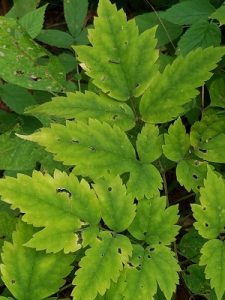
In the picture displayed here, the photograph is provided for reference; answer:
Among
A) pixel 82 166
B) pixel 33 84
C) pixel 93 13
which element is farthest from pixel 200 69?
pixel 93 13

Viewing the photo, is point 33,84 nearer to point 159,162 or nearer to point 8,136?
point 8,136

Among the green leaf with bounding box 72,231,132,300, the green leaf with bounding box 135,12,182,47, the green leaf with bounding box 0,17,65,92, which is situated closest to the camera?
the green leaf with bounding box 72,231,132,300

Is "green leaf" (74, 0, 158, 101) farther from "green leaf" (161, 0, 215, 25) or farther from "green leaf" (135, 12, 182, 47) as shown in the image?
"green leaf" (135, 12, 182, 47)

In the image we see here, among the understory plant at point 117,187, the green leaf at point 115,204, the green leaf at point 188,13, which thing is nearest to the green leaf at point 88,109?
the understory plant at point 117,187

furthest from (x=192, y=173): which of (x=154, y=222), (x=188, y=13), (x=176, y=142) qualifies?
(x=188, y=13)

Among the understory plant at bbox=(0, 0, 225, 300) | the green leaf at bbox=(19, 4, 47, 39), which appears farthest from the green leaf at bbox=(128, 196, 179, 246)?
the green leaf at bbox=(19, 4, 47, 39)

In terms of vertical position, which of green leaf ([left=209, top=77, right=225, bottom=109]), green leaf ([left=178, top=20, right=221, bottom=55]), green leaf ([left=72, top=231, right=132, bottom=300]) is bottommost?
green leaf ([left=72, top=231, right=132, bottom=300])

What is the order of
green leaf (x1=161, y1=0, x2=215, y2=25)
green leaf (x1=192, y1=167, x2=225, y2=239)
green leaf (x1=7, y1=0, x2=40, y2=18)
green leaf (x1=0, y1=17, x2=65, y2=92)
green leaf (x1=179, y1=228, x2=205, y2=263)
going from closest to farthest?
green leaf (x1=192, y1=167, x2=225, y2=239), green leaf (x1=179, y1=228, x2=205, y2=263), green leaf (x1=0, y1=17, x2=65, y2=92), green leaf (x1=161, y1=0, x2=215, y2=25), green leaf (x1=7, y1=0, x2=40, y2=18)
